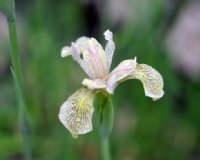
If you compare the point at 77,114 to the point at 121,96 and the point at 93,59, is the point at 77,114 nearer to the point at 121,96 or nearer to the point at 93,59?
the point at 93,59

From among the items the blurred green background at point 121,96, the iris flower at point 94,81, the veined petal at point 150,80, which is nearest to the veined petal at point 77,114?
the iris flower at point 94,81

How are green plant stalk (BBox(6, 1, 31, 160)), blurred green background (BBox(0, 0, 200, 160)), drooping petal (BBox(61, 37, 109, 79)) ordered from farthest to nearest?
blurred green background (BBox(0, 0, 200, 160)) → drooping petal (BBox(61, 37, 109, 79)) → green plant stalk (BBox(6, 1, 31, 160))

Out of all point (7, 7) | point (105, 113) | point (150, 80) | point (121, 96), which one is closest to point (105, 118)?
point (105, 113)

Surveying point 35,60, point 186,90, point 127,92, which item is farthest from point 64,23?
point 186,90

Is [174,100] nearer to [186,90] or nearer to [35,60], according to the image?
[186,90]

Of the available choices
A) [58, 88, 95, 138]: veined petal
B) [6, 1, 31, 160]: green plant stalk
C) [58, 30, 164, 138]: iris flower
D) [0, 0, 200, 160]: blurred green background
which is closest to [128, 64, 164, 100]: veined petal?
[58, 30, 164, 138]: iris flower

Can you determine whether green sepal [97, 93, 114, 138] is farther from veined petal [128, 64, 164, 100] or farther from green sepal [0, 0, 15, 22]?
green sepal [0, 0, 15, 22]
